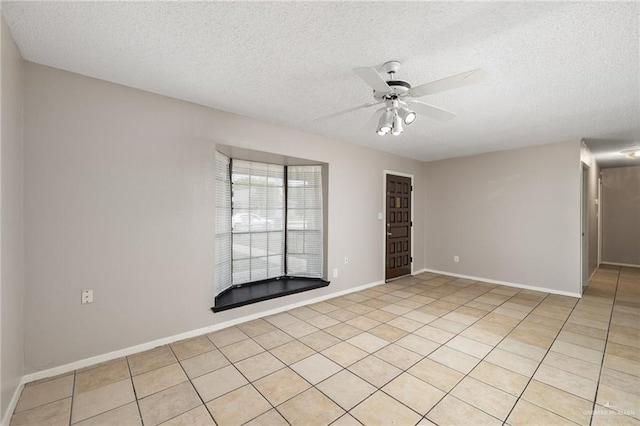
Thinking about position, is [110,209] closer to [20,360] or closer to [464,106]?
[20,360]

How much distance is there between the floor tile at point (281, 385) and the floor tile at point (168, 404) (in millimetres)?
466

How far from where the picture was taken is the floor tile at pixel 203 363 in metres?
2.36

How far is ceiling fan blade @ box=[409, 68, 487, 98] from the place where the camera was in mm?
1742

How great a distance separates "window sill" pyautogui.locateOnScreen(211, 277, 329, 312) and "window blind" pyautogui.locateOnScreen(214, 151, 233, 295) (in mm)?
170

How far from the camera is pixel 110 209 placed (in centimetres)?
253

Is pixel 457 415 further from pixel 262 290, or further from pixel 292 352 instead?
pixel 262 290

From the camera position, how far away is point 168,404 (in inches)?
77.0

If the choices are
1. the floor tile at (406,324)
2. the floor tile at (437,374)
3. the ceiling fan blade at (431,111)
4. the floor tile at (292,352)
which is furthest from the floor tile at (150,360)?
the ceiling fan blade at (431,111)

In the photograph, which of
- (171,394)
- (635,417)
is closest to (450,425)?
(635,417)

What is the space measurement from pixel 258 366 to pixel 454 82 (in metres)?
2.74

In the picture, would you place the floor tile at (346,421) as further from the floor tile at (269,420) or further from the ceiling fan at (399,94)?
the ceiling fan at (399,94)

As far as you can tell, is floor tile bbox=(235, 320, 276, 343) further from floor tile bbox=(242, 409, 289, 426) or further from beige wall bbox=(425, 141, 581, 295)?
beige wall bbox=(425, 141, 581, 295)

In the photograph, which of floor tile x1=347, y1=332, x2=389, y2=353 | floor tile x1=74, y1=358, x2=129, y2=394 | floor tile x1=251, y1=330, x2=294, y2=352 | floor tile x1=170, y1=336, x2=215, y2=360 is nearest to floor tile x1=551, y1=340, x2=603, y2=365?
floor tile x1=347, y1=332, x2=389, y2=353

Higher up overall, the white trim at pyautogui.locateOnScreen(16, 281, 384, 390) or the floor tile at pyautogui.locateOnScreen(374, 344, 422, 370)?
the white trim at pyautogui.locateOnScreen(16, 281, 384, 390)
